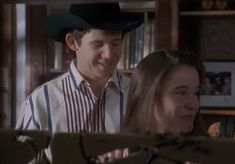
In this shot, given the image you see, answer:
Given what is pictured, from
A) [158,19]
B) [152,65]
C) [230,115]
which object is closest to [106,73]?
[152,65]

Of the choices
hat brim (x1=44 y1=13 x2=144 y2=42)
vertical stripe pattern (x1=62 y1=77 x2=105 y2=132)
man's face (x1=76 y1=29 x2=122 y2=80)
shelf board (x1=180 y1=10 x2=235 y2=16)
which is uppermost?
shelf board (x1=180 y1=10 x2=235 y2=16)

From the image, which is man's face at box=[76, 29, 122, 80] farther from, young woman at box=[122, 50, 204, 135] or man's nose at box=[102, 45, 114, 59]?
young woman at box=[122, 50, 204, 135]

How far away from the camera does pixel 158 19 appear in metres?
2.38

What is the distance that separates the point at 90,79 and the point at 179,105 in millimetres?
564

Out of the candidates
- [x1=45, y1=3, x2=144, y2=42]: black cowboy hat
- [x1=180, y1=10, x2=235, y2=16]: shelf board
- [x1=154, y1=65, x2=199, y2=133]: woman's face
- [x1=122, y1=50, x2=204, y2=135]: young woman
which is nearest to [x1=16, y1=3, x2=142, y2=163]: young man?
[x1=45, y1=3, x2=144, y2=42]: black cowboy hat

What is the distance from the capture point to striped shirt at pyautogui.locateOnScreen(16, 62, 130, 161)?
0.94 m

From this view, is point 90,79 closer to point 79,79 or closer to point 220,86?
point 79,79

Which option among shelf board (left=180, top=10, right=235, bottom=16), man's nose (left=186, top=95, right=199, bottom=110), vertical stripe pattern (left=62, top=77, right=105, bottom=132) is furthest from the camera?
shelf board (left=180, top=10, right=235, bottom=16)

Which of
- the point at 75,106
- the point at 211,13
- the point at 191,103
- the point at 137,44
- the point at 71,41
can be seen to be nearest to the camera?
the point at 191,103

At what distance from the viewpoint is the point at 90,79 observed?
1.11 meters

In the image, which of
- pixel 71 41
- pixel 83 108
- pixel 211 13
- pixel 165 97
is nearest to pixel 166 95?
pixel 165 97

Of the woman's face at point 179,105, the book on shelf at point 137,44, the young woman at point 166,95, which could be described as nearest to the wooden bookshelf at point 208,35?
the book on shelf at point 137,44

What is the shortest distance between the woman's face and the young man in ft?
1.23

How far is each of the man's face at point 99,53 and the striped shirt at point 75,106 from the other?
2 centimetres
